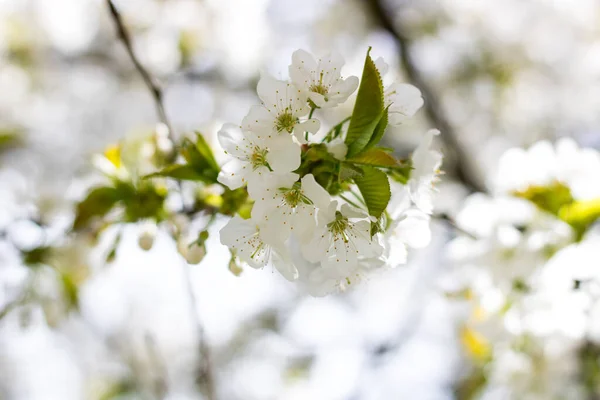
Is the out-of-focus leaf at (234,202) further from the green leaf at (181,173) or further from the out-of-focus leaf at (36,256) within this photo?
the out-of-focus leaf at (36,256)

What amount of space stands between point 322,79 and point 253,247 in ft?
1.10

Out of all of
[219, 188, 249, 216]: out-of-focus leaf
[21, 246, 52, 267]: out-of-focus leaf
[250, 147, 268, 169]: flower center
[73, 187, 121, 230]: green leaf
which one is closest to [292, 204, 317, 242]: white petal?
[250, 147, 268, 169]: flower center

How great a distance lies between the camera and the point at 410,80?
2984 millimetres

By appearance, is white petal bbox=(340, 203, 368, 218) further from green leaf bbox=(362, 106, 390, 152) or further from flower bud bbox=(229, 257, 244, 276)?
flower bud bbox=(229, 257, 244, 276)

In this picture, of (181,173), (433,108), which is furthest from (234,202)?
(433,108)

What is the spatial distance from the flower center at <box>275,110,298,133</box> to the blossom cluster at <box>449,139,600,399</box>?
3.12 ft

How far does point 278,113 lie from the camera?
2.96 ft

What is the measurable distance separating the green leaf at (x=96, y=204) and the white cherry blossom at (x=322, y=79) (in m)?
0.66

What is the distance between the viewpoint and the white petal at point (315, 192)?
0.86 metres

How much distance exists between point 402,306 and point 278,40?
2282mm

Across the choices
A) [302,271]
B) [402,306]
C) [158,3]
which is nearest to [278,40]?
[158,3]

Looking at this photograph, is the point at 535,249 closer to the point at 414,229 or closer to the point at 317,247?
the point at 414,229

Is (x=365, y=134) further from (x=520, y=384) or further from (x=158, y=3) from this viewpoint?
(x=158, y=3)

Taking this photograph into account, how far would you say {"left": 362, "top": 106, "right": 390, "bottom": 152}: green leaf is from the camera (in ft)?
2.93
